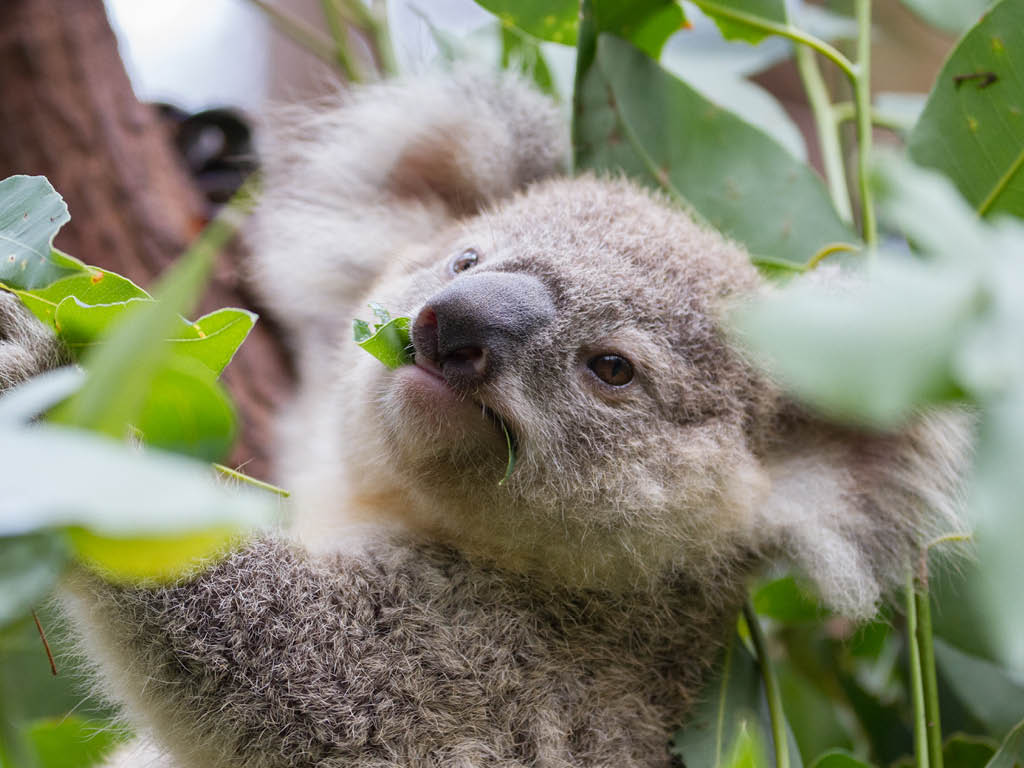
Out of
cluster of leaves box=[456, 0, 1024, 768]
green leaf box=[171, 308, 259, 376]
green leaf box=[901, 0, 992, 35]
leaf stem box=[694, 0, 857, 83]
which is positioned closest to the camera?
green leaf box=[171, 308, 259, 376]

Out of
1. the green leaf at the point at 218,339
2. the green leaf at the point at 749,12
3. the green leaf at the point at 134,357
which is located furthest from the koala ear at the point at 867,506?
the green leaf at the point at 134,357

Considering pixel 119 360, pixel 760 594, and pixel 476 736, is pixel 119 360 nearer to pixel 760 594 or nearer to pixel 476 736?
pixel 476 736

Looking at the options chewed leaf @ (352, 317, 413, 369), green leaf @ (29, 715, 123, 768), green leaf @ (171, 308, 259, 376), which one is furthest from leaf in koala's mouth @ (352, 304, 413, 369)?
green leaf @ (29, 715, 123, 768)

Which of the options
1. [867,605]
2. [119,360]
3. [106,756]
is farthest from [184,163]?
[119,360]

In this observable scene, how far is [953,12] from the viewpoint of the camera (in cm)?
229

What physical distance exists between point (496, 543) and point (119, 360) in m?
1.30

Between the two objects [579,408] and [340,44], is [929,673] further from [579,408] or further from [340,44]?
[340,44]

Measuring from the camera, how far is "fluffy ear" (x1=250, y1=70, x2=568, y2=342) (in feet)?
7.67

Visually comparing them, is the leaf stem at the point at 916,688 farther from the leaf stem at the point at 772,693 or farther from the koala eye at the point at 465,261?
the koala eye at the point at 465,261

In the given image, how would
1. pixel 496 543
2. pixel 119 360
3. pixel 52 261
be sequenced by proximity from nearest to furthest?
pixel 119 360 < pixel 52 261 < pixel 496 543

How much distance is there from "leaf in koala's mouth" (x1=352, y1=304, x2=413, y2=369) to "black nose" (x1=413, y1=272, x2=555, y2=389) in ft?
0.08

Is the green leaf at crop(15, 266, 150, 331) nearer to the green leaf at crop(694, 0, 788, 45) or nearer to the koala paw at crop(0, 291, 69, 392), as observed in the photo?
the koala paw at crop(0, 291, 69, 392)

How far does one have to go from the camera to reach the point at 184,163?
11.0 feet

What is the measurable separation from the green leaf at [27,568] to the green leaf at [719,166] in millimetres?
1701
